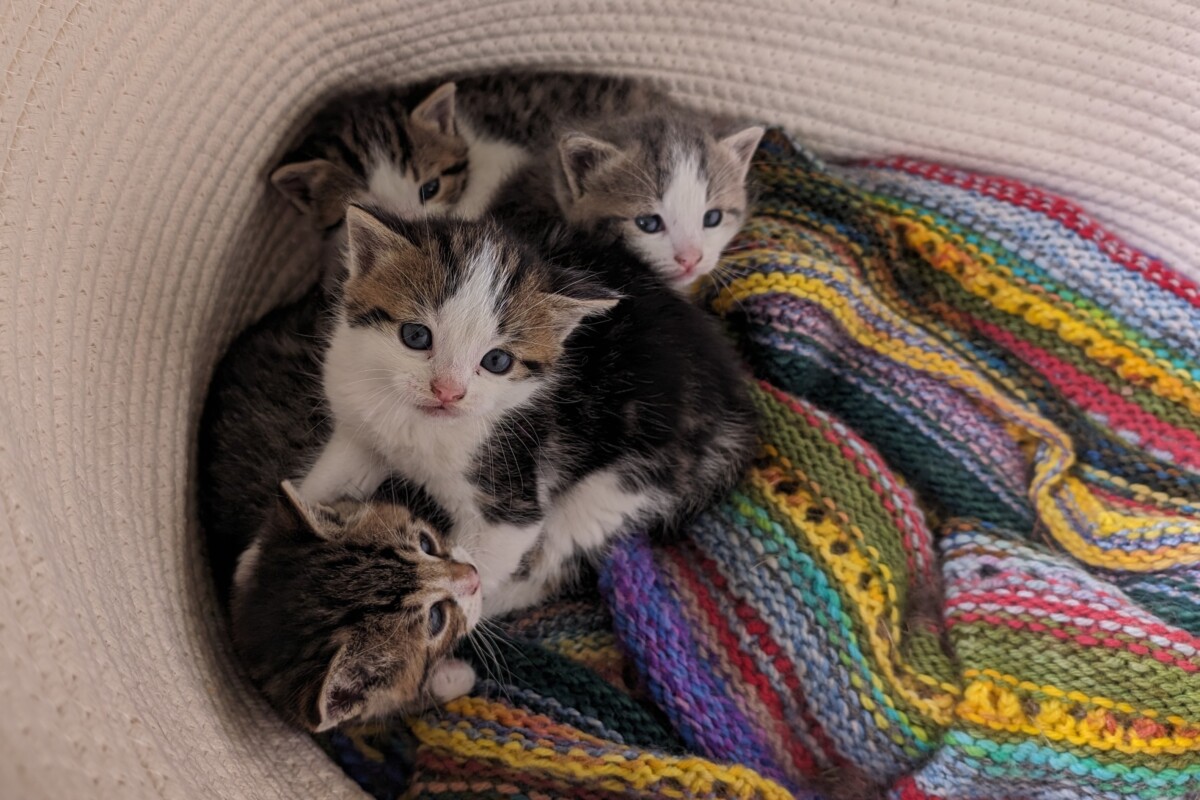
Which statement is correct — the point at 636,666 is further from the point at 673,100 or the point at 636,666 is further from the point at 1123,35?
the point at 1123,35

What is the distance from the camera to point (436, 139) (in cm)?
152

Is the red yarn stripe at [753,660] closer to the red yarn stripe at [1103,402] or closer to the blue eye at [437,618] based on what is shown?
the blue eye at [437,618]

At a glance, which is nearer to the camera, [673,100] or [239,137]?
[239,137]

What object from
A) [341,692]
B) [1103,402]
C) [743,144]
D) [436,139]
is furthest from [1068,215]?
[341,692]

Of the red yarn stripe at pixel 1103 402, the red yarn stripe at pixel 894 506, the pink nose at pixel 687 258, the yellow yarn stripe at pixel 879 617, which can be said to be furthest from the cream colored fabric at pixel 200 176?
the yellow yarn stripe at pixel 879 617

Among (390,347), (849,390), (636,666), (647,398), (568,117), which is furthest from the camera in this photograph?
(568,117)

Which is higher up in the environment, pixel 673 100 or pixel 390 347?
pixel 673 100

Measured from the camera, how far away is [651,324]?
1308 mm

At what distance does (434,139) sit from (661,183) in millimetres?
393

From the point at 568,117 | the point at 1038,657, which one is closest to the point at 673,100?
the point at 568,117

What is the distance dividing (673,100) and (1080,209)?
2.42 ft

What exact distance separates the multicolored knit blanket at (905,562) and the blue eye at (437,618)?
0.20 metres

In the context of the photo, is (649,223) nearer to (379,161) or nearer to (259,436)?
(379,161)

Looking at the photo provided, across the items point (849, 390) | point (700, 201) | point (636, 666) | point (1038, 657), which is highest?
point (700, 201)
